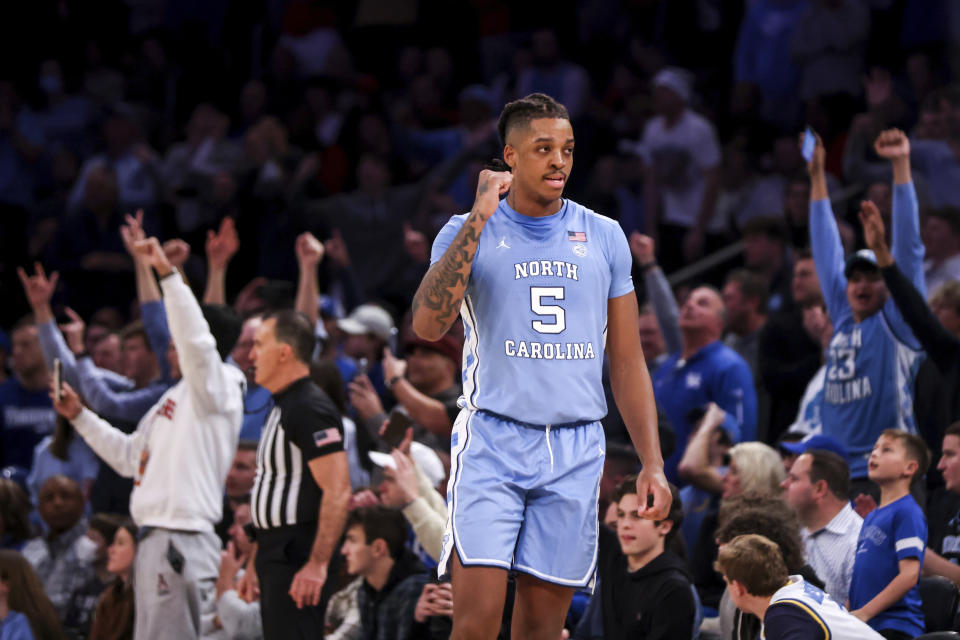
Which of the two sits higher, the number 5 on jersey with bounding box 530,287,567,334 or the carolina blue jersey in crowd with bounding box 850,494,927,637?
the number 5 on jersey with bounding box 530,287,567,334

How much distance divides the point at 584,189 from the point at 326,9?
4.22m

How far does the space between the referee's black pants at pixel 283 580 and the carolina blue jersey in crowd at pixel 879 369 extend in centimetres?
271

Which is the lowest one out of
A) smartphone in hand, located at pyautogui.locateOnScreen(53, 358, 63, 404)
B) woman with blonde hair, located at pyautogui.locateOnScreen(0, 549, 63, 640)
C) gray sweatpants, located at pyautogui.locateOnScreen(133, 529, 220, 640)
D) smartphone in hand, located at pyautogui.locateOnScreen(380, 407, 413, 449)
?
woman with blonde hair, located at pyautogui.locateOnScreen(0, 549, 63, 640)

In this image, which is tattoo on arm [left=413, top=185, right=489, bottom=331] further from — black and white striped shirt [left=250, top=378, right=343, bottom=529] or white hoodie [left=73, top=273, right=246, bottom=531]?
white hoodie [left=73, top=273, right=246, bottom=531]

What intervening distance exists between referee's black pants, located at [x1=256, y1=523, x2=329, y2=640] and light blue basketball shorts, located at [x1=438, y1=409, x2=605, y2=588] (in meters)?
2.17

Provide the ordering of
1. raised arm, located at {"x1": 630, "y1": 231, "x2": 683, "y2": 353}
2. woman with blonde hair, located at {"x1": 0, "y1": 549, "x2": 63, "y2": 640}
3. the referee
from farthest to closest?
raised arm, located at {"x1": 630, "y1": 231, "x2": 683, "y2": 353}
woman with blonde hair, located at {"x1": 0, "y1": 549, "x2": 63, "y2": 640}
the referee

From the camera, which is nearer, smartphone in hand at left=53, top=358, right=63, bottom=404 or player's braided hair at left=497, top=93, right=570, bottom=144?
player's braided hair at left=497, top=93, right=570, bottom=144

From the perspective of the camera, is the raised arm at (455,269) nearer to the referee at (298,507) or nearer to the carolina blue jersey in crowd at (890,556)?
the referee at (298,507)

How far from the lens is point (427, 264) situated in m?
10.1

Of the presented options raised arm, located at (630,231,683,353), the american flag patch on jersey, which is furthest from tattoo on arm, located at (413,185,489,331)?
raised arm, located at (630,231,683,353)

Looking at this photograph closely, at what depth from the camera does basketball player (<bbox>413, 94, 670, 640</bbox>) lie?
3.81 meters

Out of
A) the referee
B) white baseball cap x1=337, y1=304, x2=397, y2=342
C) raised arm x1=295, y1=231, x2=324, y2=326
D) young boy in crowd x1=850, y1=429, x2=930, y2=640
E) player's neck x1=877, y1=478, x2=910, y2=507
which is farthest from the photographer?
white baseball cap x1=337, y1=304, x2=397, y2=342

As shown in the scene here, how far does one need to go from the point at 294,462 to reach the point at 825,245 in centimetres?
301

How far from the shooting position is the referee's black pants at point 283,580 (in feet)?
19.4
